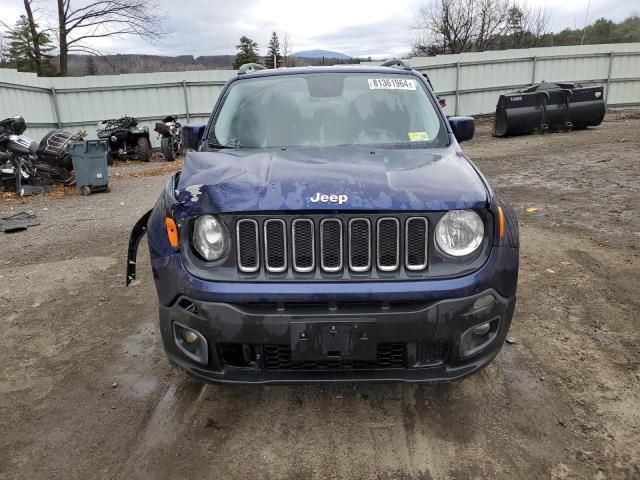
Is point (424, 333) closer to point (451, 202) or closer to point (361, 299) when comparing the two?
point (361, 299)

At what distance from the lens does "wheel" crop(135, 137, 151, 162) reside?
1537 centimetres

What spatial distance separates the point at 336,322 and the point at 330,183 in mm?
671

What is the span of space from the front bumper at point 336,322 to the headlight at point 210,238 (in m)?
0.24

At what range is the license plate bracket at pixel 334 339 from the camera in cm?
226

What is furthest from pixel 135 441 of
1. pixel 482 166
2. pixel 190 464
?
pixel 482 166

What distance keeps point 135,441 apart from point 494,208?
7.09ft

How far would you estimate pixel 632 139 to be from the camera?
1325 cm

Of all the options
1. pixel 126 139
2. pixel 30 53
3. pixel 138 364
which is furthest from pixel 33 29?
pixel 138 364

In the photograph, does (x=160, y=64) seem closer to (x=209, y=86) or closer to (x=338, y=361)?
→ (x=209, y=86)

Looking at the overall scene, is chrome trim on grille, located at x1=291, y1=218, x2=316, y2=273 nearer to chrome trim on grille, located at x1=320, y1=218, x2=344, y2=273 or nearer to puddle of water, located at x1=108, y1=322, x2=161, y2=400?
chrome trim on grille, located at x1=320, y1=218, x2=344, y2=273

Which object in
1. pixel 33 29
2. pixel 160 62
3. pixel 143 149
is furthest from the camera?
pixel 160 62

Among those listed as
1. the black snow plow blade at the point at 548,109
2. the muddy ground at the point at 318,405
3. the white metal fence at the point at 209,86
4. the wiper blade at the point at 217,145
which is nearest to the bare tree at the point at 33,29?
the white metal fence at the point at 209,86

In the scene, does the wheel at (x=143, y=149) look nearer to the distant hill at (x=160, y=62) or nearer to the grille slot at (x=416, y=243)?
the grille slot at (x=416, y=243)

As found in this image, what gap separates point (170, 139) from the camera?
49.2 feet
